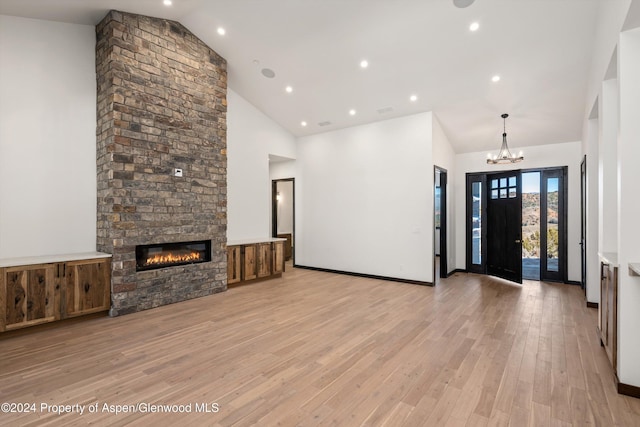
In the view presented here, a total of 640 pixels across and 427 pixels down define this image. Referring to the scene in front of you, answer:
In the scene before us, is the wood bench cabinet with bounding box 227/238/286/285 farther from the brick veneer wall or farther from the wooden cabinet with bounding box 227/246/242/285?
the brick veneer wall

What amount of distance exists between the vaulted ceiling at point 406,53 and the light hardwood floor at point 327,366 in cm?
356

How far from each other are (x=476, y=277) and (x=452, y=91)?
4.18 m

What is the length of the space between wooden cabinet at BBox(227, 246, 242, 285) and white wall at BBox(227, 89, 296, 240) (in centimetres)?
59

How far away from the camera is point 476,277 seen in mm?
7168

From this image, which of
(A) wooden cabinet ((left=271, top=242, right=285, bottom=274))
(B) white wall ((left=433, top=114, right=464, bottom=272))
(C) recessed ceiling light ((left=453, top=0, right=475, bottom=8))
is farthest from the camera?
(A) wooden cabinet ((left=271, top=242, right=285, bottom=274))

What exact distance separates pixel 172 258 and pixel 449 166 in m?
6.21

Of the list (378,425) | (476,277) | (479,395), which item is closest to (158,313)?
(378,425)

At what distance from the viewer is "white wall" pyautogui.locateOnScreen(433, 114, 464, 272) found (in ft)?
21.0

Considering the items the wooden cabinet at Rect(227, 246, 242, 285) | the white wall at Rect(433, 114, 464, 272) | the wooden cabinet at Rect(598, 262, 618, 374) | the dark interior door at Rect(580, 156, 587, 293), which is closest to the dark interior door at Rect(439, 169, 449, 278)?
the white wall at Rect(433, 114, 464, 272)

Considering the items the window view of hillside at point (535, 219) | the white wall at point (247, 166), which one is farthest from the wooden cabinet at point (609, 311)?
the white wall at point (247, 166)

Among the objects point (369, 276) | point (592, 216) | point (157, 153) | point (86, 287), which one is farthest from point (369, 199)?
point (86, 287)

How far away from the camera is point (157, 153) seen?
15.8 ft

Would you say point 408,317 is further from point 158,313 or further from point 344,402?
point 158,313

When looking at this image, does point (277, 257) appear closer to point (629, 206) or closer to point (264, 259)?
point (264, 259)
